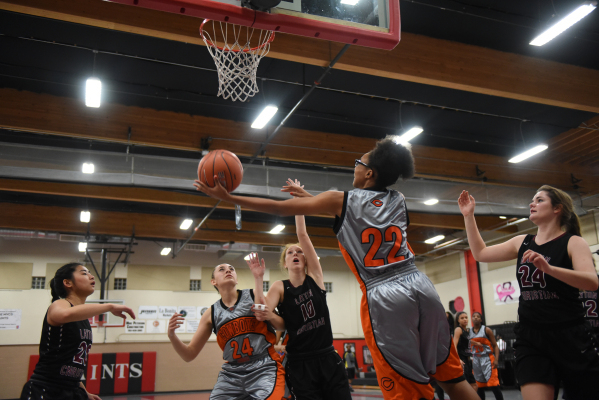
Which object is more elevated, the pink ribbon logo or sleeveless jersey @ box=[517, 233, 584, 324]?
the pink ribbon logo

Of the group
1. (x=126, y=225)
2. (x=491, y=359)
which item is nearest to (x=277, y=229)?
(x=126, y=225)

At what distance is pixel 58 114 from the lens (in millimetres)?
10484

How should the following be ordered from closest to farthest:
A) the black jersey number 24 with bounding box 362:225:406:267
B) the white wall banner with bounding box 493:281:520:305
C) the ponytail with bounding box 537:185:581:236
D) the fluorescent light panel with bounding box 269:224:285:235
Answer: the black jersey number 24 with bounding box 362:225:406:267 → the ponytail with bounding box 537:185:581:236 → the fluorescent light panel with bounding box 269:224:285:235 → the white wall banner with bounding box 493:281:520:305

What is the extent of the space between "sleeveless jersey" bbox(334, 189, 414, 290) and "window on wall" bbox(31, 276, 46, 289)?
18813mm

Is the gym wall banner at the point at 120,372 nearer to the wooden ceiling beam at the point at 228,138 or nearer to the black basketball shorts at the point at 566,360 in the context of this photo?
the wooden ceiling beam at the point at 228,138

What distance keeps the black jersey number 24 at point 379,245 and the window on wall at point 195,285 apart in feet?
62.0

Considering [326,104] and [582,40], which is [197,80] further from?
[582,40]

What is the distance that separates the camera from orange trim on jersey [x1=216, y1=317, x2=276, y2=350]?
4.33 meters

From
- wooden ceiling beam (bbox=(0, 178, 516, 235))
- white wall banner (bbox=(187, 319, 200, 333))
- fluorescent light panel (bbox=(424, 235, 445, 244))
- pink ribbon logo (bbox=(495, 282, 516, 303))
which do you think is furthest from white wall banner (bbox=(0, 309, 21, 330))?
pink ribbon logo (bbox=(495, 282, 516, 303))

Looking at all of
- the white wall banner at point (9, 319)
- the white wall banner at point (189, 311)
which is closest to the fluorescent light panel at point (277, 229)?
the white wall banner at point (189, 311)

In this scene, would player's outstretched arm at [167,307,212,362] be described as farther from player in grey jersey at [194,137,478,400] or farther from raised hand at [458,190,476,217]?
raised hand at [458,190,476,217]

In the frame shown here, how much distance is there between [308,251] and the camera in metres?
4.50

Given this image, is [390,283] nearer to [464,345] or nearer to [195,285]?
[464,345]

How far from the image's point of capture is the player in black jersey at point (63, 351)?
3.70 metres
